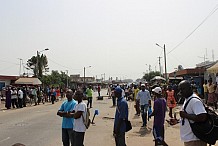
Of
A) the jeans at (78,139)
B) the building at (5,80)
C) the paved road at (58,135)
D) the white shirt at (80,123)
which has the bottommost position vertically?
the paved road at (58,135)

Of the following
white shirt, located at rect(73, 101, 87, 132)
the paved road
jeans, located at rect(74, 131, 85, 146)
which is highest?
white shirt, located at rect(73, 101, 87, 132)

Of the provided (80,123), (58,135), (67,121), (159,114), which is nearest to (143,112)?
(58,135)

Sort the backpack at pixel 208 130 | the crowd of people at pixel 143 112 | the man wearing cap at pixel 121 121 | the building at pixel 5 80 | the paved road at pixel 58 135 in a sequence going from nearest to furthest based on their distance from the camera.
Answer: the backpack at pixel 208 130 → the crowd of people at pixel 143 112 → the man wearing cap at pixel 121 121 → the paved road at pixel 58 135 → the building at pixel 5 80

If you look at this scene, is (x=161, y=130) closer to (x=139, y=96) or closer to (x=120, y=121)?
(x=120, y=121)

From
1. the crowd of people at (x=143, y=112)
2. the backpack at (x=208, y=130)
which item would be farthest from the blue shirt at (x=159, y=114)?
the backpack at (x=208, y=130)

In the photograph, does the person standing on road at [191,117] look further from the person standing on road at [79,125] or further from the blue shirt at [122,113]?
the person standing on road at [79,125]

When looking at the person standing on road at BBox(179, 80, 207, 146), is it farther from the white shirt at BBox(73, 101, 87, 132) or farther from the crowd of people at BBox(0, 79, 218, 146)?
the white shirt at BBox(73, 101, 87, 132)

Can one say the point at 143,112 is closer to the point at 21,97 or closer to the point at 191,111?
the point at 191,111

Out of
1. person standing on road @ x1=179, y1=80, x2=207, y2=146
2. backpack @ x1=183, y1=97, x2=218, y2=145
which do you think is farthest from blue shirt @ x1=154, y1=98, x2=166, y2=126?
backpack @ x1=183, y1=97, x2=218, y2=145

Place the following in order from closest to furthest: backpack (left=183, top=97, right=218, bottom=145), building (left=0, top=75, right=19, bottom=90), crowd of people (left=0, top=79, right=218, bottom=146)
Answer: backpack (left=183, top=97, right=218, bottom=145)
crowd of people (left=0, top=79, right=218, bottom=146)
building (left=0, top=75, right=19, bottom=90)

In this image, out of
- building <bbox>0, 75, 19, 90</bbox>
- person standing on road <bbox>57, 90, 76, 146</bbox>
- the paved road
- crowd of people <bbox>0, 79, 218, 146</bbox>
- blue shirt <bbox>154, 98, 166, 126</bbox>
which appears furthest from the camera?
building <bbox>0, 75, 19, 90</bbox>

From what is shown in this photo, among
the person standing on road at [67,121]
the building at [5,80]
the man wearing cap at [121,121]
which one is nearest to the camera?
the man wearing cap at [121,121]

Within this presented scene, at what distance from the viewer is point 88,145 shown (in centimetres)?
994

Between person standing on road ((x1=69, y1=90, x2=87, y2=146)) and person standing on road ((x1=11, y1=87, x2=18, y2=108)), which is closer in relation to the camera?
person standing on road ((x1=69, y1=90, x2=87, y2=146))
